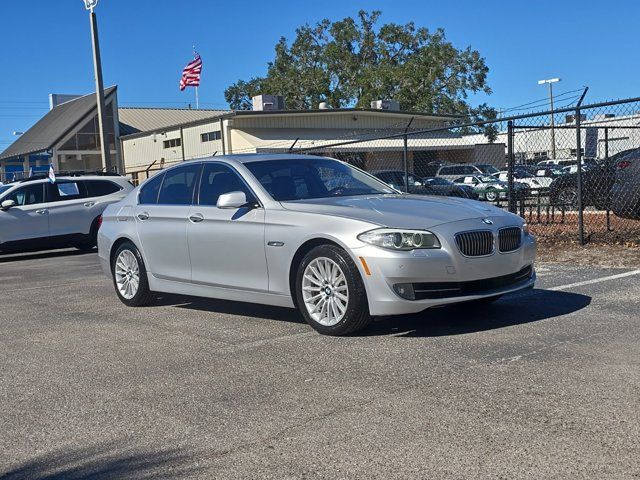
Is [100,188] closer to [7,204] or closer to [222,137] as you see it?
[7,204]

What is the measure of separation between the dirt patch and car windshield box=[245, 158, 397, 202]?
371cm

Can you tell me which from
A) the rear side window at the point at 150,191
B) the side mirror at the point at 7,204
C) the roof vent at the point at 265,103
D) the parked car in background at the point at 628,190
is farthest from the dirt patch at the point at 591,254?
the roof vent at the point at 265,103

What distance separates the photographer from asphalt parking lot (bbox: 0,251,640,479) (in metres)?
3.71

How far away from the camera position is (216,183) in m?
7.52

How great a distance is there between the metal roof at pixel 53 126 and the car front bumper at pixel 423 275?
143 ft

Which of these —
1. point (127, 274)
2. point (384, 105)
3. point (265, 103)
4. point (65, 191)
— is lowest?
point (127, 274)

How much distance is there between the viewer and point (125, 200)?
8672mm

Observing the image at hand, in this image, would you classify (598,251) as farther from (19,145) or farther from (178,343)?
(19,145)

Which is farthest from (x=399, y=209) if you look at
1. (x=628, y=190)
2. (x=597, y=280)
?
(x=628, y=190)

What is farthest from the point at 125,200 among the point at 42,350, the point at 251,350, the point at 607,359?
the point at 607,359

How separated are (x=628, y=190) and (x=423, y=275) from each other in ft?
24.5

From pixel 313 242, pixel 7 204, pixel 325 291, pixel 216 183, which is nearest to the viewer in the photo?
pixel 325 291

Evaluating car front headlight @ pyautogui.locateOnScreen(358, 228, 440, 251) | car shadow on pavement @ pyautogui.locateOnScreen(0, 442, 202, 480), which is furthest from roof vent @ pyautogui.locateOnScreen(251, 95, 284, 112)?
car shadow on pavement @ pyautogui.locateOnScreen(0, 442, 202, 480)

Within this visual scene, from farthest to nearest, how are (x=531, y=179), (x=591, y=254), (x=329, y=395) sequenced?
1. (x=531, y=179)
2. (x=591, y=254)
3. (x=329, y=395)
